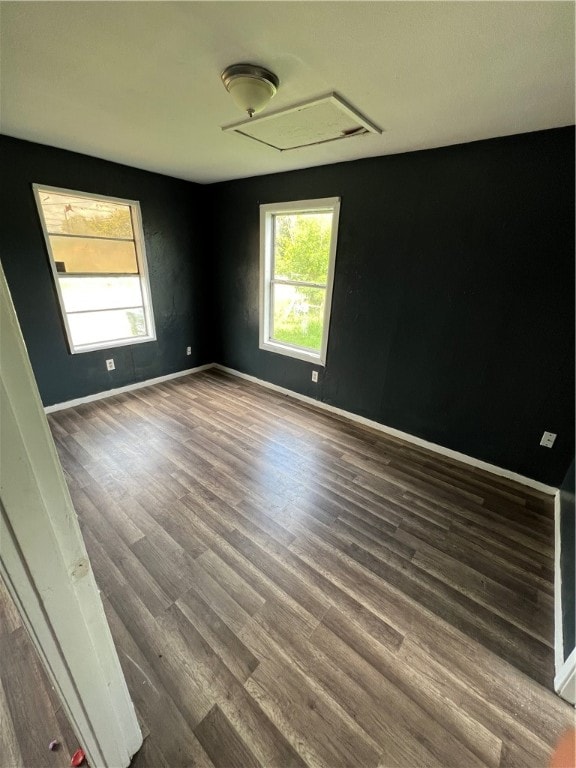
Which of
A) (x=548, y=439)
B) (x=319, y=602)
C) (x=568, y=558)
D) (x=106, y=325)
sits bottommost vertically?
(x=319, y=602)

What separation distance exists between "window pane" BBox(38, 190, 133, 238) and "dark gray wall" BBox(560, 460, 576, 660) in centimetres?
436

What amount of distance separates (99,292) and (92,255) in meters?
0.36

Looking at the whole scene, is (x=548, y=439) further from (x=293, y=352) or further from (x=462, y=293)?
(x=293, y=352)

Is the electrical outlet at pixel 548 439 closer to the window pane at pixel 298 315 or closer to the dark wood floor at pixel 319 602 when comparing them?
the dark wood floor at pixel 319 602

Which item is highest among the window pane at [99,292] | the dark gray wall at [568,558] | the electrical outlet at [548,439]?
the window pane at [99,292]

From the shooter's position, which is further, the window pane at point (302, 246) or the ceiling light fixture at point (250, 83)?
the window pane at point (302, 246)

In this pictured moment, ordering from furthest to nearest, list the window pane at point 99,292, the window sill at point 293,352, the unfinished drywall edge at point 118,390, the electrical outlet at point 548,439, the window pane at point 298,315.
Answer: the window sill at point 293,352, the window pane at point 298,315, the unfinished drywall edge at point 118,390, the window pane at point 99,292, the electrical outlet at point 548,439

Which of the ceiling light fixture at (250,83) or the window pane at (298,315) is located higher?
the ceiling light fixture at (250,83)

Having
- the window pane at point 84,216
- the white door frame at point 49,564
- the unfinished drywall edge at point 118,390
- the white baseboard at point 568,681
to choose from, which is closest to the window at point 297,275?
the unfinished drywall edge at point 118,390

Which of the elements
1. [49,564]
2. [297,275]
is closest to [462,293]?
[297,275]

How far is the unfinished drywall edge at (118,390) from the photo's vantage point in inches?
121

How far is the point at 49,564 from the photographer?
2.05 feet

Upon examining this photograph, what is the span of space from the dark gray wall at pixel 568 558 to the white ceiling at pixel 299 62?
216 centimetres

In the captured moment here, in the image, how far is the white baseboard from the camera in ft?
3.73
